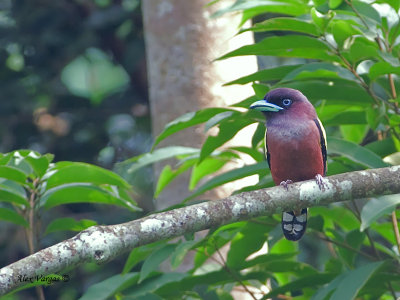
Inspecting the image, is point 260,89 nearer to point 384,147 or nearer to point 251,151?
point 251,151

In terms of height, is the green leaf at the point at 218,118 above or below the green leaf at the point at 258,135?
above

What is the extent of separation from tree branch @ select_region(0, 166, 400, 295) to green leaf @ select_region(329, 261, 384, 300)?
0.31 m

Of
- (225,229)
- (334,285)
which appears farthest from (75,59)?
(334,285)

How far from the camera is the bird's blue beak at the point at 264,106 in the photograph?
2.92m

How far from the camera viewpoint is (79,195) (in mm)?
2910

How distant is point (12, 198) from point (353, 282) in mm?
1260

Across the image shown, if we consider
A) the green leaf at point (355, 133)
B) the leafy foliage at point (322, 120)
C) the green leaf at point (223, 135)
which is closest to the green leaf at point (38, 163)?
the leafy foliage at point (322, 120)

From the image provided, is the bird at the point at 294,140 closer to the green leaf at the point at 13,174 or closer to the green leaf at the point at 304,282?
the green leaf at the point at 304,282

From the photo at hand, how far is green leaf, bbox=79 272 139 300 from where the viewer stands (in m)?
2.82

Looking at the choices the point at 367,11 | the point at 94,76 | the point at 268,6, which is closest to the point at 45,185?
the point at 268,6

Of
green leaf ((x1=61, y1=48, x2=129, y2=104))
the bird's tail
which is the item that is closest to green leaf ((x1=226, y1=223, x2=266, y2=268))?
the bird's tail

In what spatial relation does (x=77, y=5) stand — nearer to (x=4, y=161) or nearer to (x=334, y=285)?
(x=4, y=161)

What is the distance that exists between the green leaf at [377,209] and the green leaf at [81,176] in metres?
0.92

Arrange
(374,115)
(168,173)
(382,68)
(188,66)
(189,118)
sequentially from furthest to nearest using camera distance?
1. (188,66)
2. (168,173)
3. (189,118)
4. (374,115)
5. (382,68)
